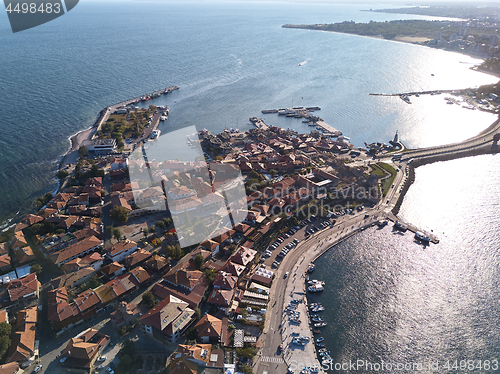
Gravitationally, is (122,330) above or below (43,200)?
below

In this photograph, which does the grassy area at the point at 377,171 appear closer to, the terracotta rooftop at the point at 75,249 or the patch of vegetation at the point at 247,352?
the patch of vegetation at the point at 247,352

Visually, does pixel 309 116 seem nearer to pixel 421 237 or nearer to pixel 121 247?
pixel 421 237

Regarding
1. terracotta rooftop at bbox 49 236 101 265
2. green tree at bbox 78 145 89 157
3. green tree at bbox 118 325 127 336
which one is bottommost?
green tree at bbox 118 325 127 336

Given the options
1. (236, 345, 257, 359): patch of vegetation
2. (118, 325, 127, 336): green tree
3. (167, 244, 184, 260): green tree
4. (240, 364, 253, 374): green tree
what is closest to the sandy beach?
(167, 244, 184, 260): green tree

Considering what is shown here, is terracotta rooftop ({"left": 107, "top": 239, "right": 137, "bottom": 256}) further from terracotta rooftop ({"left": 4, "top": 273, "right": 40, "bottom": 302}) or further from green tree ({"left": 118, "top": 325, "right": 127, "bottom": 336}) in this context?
green tree ({"left": 118, "top": 325, "right": 127, "bottom": 336})

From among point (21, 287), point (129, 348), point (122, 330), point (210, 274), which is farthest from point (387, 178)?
point (21, 287)
